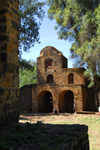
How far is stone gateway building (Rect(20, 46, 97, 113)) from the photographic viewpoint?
54.7 feet

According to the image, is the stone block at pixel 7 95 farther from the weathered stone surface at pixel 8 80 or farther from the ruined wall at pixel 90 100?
the ruined wall at pixel 90 100

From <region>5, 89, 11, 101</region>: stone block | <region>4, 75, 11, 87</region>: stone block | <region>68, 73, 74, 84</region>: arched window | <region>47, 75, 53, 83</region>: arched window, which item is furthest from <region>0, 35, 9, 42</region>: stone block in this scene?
<region>47, 75, 53, 83</region>: arched window

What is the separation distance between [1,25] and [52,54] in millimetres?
16056

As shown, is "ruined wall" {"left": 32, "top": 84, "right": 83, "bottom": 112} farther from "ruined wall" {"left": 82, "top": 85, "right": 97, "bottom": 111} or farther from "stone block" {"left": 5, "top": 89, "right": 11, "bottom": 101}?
"stone block" {"left": 5, "top": 89, "right": 11, "bottom": 101}

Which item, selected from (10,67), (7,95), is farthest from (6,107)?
(10,67)

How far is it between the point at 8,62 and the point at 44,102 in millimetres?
16274

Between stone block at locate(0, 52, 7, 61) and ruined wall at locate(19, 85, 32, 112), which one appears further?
ruined wall at locate(19, 85, 32, 112)

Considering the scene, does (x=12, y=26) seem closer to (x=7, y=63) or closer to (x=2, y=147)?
(x=7, y=63)

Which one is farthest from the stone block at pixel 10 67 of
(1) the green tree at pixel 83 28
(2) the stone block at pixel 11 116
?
(1) the green tree at pixel 83 28

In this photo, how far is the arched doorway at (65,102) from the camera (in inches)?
683

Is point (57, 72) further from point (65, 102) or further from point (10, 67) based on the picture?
point (10, 67)

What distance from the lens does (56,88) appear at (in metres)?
17.0

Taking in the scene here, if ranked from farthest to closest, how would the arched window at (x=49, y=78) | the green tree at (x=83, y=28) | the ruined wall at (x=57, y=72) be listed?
the arched window at (x=49, y=78) < the ruined wall at (x=57, y=72) < the green tree at (x=83, y=28)

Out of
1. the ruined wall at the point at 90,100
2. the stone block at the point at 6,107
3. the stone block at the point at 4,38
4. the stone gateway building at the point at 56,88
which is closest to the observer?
the stone block at the point at 6,107
